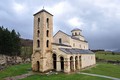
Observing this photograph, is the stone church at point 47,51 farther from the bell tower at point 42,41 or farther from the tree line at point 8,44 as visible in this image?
the tree line at point 8,44

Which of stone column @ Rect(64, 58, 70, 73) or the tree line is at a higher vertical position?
the tree line

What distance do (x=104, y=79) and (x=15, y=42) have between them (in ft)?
137

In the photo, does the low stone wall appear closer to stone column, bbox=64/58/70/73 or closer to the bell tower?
the bell tower

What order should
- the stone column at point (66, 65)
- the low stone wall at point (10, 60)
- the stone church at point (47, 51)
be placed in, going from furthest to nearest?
the low stone wall at point (10, 60) → the stone church at point (47, 51) → the stone column at point (66, 65)

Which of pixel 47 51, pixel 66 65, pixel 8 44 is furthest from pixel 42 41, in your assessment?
pixel 8 44

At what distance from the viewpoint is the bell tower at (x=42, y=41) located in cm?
3706

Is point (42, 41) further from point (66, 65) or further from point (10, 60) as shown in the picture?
point (10, 60)

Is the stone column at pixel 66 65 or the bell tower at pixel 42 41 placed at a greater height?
the bell tower at pixel 42 41

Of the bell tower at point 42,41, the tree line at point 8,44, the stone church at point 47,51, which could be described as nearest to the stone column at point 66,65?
the stone church at point 47,51

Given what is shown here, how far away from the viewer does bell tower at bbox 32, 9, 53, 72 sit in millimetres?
37062

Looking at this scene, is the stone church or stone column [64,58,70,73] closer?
stone column [64,58,70,73]

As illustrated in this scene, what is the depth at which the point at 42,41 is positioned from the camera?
122 feet

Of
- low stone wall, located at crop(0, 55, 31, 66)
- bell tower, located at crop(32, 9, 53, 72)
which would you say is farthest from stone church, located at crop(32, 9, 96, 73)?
low stone wall, located at crop(0, 55, 31, 66)

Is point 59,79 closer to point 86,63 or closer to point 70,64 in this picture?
point 70,64
